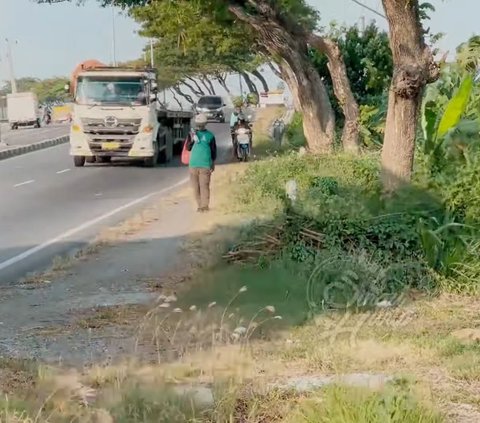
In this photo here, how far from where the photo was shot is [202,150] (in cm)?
1513

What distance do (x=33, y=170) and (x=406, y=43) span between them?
58.7 feet

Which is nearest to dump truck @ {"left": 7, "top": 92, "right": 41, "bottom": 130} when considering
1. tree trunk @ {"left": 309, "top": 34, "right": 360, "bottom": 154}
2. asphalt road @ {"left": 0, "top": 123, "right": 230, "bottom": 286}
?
asphalt road @ {"left": 0, "top": 123, "right": 230, "bottom": 286}

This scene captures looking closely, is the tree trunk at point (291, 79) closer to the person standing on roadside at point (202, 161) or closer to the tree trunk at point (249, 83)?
the person standing on roadside at point (202, 161)

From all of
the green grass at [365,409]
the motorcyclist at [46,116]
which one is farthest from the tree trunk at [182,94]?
the green grass at [365,409]

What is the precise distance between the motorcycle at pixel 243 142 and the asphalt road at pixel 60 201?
1687 mm

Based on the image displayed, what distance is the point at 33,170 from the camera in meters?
27.0

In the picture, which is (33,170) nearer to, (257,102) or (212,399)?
(212,399)

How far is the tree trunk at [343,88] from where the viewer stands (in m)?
20.9

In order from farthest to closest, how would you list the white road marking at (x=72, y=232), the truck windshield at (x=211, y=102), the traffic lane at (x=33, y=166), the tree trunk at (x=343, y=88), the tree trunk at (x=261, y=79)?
the tree trunk at (x=261, y=79)
the truck windshield at (x=211, y=102)
the traffic lane at (x=33, y=166)
the tree trunk at (x=343, y=88)
the white road marking at (x=72, y=232)

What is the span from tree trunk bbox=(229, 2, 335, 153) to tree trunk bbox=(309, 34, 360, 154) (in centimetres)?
52

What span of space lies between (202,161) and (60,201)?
4.36 m

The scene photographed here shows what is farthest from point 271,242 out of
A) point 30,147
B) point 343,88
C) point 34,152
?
point 30,147

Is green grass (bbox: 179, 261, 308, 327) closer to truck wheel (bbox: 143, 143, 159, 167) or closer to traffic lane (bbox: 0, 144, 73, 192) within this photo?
traffic lane (bbox: 0, 144, 73, 192)

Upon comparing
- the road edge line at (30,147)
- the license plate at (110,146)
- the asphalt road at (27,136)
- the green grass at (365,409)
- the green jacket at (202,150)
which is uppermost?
the green jacket at (202,150)
